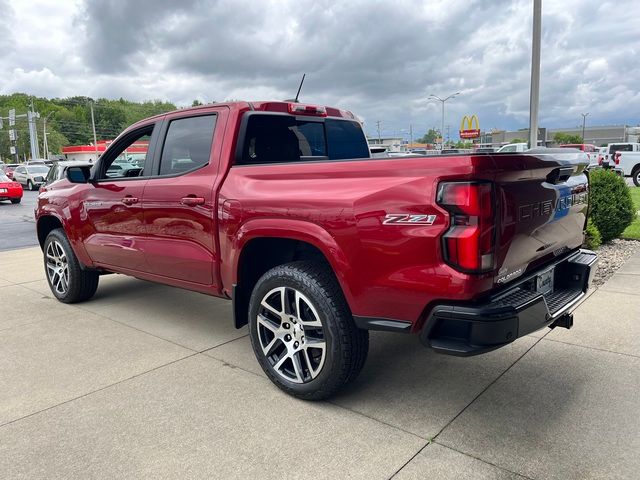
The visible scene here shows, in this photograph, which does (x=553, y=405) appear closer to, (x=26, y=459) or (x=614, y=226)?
(x=26, y=459)

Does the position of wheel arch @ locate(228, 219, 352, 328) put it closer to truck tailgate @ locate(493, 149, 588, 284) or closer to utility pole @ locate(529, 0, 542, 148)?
truck tailgate @ locate(493, 149, 588, 284)

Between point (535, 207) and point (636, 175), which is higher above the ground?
Result: point (535, 207)

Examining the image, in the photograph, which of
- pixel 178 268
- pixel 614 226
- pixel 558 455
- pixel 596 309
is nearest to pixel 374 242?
pixel 558 455

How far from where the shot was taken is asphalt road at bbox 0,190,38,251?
11305 mm

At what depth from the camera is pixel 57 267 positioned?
5754 mm

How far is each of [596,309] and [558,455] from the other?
2755 millimetres

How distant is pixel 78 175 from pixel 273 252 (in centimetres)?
235

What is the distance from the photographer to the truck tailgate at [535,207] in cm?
261

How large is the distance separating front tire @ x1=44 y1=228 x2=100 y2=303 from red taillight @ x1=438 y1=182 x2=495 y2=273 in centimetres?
430

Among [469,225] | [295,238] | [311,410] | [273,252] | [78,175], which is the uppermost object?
[78,175]

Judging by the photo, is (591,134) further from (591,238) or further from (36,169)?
(591,238)

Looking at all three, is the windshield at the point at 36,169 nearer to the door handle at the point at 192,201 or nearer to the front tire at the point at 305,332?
the door handle at the point at 192,201

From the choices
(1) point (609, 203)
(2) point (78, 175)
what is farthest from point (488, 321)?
(1) point (609, 203)

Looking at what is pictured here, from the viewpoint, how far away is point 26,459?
108 inches
